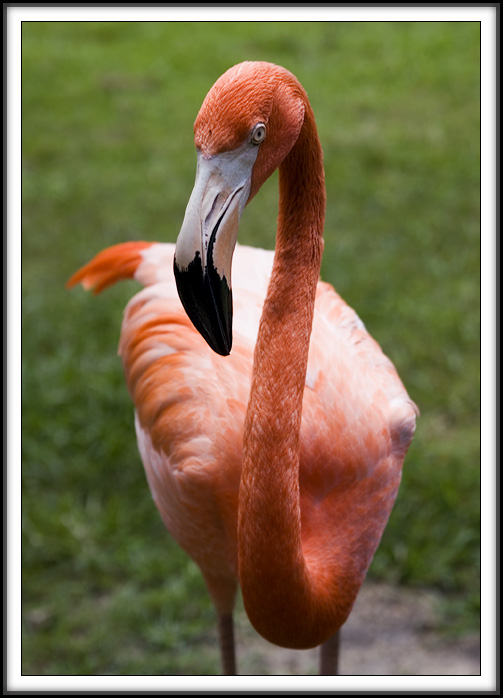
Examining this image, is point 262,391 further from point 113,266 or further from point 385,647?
point 385,647

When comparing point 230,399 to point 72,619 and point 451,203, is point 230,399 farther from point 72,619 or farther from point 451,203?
point 451,203

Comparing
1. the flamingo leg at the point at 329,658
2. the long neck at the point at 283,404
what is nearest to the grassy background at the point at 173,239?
the flamingo leg at the point at 329,658

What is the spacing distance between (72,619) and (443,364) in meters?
2.06

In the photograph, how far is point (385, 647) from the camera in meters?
2.86

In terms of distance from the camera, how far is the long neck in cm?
161

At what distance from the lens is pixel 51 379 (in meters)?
3.89

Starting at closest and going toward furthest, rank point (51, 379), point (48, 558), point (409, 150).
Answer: point (48, 558) → point (51, 379) → point (409, 150)

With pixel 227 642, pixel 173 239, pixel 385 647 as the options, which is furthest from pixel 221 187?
pixel 173 239

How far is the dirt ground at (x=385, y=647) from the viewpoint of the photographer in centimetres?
278

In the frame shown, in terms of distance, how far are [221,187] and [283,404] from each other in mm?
466

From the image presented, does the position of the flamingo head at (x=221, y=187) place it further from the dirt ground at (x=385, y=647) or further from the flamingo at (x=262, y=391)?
the dirt ground at (x=385, y=647)

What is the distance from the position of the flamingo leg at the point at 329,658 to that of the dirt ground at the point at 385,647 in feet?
1.16

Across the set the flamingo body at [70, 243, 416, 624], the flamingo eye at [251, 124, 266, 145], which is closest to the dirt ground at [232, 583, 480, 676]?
the flamingo body at [70, 243, 416, 624]

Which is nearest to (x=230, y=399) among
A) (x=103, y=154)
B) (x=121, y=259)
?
(x=121, y=259)
